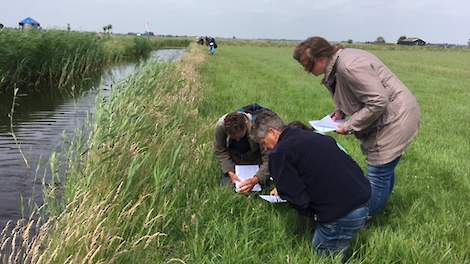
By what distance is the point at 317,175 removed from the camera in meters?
3.54

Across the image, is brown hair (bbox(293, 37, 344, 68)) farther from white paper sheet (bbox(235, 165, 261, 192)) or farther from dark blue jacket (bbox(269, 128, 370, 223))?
white paper sheet (bbox(235, 165, 261, 192))

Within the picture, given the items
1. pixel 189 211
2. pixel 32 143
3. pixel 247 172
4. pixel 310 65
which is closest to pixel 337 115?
pixel 310 65

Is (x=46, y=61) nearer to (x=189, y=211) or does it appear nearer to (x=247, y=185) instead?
(x=247, y=185)

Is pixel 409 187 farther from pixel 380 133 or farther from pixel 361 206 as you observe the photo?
pixel 361 206

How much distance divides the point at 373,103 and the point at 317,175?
3.04 ft

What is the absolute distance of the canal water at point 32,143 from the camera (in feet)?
20.6

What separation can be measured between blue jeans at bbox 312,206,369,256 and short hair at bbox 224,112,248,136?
1.46m

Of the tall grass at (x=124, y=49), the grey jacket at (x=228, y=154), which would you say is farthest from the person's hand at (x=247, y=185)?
the tall grass at (x=124, y=49)

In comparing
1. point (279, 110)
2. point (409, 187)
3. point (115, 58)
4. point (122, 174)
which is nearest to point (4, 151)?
point (122, 174)

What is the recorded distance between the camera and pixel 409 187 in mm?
5602

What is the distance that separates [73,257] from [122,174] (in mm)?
1575

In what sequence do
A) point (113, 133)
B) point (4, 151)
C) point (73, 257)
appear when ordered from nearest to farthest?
point (73, 257) < point (113, 133) < point (4, 151)

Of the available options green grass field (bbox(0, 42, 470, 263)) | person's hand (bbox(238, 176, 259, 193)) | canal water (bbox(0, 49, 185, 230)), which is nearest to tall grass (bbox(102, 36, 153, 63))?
canal water (bbox(0, 49, 185, 230))

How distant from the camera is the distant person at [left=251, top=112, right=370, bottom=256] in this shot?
11.5 ft
